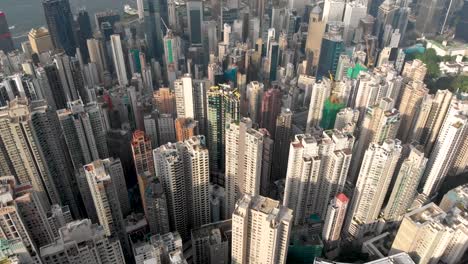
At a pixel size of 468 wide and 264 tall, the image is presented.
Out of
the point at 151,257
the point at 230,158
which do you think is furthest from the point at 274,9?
the point at 151,257

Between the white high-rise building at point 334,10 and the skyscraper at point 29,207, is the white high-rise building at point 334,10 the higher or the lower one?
the higher one

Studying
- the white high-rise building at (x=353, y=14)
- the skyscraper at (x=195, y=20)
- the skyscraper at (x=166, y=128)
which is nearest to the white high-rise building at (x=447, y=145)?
the skyscraper at (x=166, y=128)

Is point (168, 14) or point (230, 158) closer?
point (230, 158)

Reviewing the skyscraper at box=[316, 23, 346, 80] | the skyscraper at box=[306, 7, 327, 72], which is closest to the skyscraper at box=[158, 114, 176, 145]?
the skyscraper at box=[316, 23, 346, 80]

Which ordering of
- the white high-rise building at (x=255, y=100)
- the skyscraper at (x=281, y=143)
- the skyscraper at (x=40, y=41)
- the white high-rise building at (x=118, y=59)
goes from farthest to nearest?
the skyscraper at (x=40, y=41)
the white high-rise building at (x=118, y=59)
the white high-rise building at (x=255, y=100)
the skyscraper at (x=281, y=143)

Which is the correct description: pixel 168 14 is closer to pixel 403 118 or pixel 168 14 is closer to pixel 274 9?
pixel 274 9

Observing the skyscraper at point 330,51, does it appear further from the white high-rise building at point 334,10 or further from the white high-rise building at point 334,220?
the white high-rise building at point 334,220
